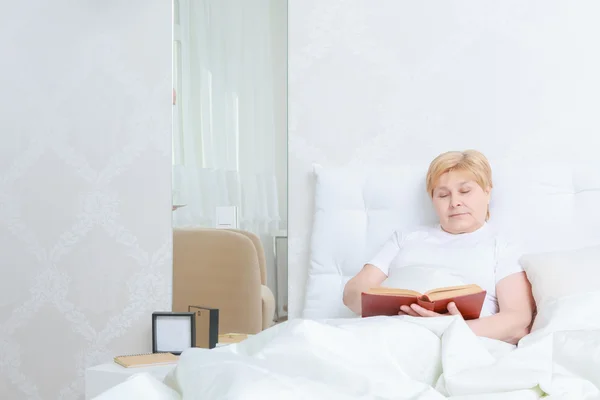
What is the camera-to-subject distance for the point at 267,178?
285 cm

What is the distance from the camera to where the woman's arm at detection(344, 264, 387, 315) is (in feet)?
7.83

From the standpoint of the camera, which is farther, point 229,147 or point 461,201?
point 229,147

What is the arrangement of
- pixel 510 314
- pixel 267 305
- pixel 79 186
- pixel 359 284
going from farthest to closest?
pixel 79 186 < pixel 267 305 < pixel 359 284 < pixel 510 314

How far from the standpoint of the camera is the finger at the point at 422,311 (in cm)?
198

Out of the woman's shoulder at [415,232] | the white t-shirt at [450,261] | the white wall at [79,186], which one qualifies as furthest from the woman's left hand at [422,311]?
the white wall at [79,186]

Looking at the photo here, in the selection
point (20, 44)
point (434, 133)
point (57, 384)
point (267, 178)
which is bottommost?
point (57, 384)

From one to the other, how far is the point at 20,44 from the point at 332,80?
4.66 feet

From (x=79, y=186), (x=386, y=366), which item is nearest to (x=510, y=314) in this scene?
(x=386, y=366)

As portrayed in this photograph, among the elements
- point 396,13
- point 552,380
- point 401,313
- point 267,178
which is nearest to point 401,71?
point 396,13

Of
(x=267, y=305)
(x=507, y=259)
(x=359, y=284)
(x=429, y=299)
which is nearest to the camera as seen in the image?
(x=429, y=299)

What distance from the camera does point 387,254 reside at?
245cm

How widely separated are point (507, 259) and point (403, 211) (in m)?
0.44

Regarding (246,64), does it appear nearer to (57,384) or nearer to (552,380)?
(57,384)

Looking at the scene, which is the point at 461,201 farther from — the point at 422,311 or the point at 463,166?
the point at 422,311
